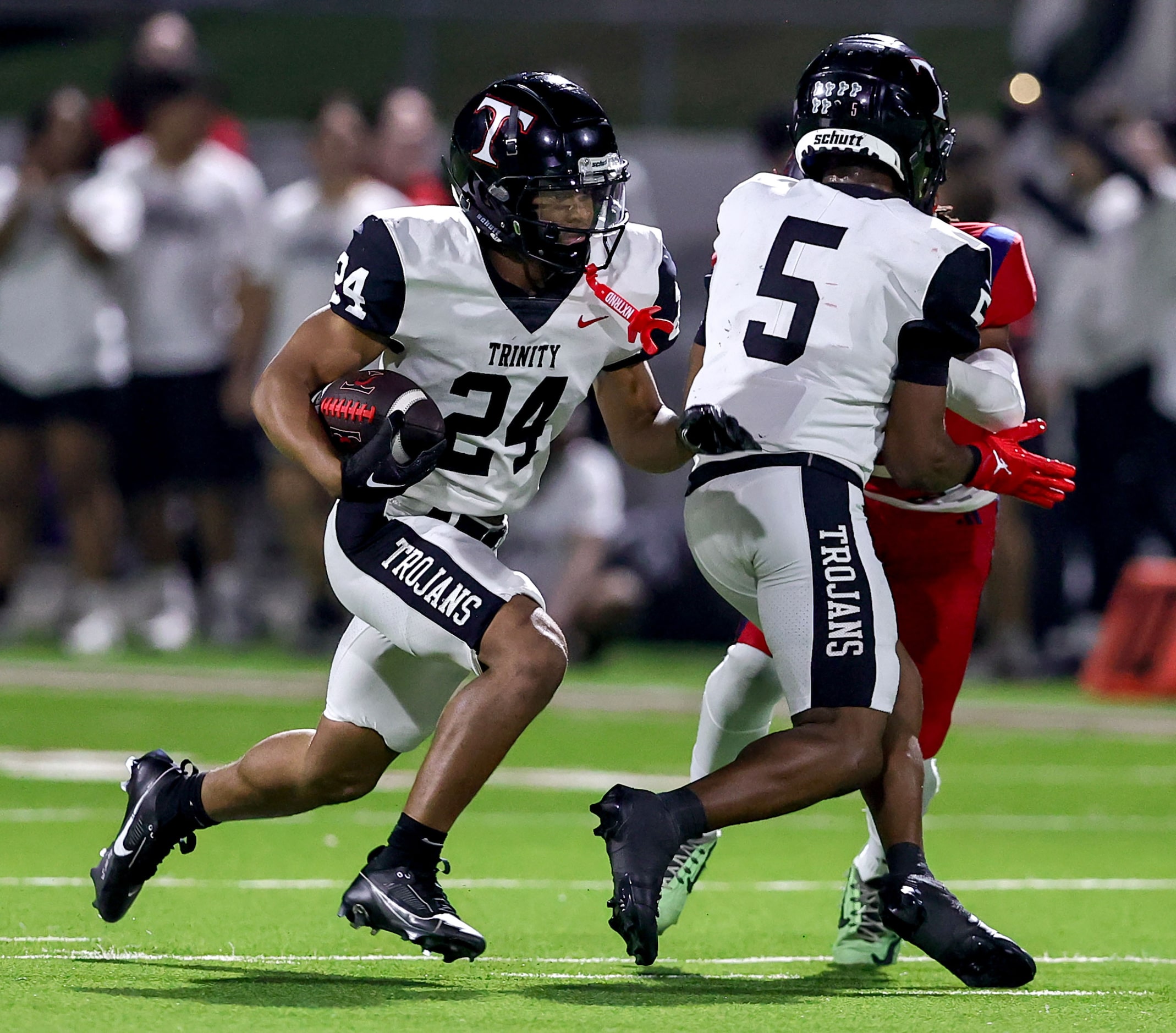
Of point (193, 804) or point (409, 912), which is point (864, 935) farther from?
point (193, 804)

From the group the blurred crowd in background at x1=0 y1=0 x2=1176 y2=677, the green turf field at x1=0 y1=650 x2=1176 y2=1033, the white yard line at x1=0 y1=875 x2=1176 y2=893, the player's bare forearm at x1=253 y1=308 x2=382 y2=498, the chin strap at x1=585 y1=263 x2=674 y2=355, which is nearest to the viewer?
Answer: the green turf field at x1=0 y1=650 x2=1176 y2=1033

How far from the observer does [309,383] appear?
4.69 m

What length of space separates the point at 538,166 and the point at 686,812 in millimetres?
Answer: 1374

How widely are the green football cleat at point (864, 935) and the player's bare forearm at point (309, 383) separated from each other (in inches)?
58.1

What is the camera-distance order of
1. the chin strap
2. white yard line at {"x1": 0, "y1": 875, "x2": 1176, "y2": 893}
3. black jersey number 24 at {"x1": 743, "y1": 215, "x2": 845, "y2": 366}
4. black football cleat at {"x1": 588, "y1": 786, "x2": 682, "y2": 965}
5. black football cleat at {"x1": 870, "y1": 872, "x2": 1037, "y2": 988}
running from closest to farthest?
black football cleat at {"x1": 588, "y1": 786, "x2": 682, "y2": 965}, black football cleat at {"x1": 870, "y1": 872, "x2": 1037, "y2": 988}, black jersey number 24 at {"x1": 743, "y1": 215, "x2": 845, "y2": 366}, the chin strap, white yard line at {"x1": 0, "y1": 875, "x2": 1176, "y2": 893}

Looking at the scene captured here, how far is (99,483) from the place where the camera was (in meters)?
11.4

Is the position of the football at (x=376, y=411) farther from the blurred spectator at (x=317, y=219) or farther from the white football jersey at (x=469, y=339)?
the blurred spectator at (x=317, y=219)

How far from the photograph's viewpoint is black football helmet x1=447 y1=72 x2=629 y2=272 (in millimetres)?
4695

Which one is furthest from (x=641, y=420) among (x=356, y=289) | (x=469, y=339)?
(x=356, y=289)

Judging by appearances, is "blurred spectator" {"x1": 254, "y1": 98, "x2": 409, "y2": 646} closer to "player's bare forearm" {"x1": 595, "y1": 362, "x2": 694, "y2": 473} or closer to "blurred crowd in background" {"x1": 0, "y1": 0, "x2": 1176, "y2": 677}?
"blurred crowd in background" {"x1": 0, "y1": 0, "x2": 1176, "y2": 677}

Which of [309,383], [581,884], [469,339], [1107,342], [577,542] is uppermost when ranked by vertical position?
[469,339]

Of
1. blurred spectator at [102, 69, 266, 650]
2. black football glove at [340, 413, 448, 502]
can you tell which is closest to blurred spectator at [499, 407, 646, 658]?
blurred spectator at [102, 69, 266, 650]

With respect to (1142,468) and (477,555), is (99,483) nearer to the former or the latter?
(1142,468)

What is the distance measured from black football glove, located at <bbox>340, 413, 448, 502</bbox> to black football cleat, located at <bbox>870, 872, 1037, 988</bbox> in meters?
1.24
